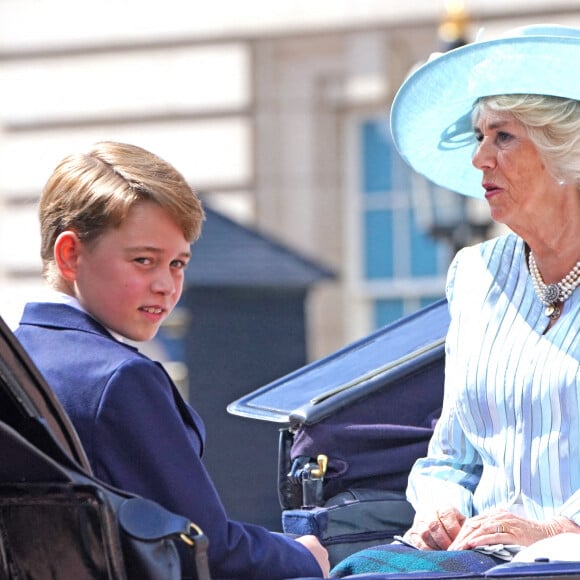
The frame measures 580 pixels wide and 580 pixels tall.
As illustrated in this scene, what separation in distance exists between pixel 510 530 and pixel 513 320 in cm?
43

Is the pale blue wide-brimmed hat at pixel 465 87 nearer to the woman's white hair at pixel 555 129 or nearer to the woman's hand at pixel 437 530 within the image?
the woman's white hair at pixel 555 129

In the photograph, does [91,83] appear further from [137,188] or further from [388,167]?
[137,188]

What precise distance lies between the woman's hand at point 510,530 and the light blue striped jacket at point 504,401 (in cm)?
4

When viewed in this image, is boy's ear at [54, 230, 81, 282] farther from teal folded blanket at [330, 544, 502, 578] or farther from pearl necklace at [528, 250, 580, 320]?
pearl necklace at [528, 250, 580, 320]

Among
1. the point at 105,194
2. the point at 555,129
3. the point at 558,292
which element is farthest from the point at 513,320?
the point at 105,194

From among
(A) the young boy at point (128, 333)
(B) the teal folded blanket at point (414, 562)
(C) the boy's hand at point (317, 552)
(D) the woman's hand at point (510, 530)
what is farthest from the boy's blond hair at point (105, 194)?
(D) the woman's hand at point (510, 530)

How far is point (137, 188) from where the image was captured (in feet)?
7.01

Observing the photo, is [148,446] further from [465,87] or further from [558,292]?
[465,87]

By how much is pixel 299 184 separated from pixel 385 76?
1.05 m

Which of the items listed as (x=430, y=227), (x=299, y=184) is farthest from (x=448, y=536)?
(x=299, y=184)

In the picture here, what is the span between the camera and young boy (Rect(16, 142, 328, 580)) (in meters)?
1.99

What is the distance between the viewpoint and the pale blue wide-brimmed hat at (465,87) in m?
2.62

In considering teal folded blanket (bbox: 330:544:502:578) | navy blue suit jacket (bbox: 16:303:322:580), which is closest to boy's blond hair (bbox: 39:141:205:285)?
navy blue suit jacket (bbox: 16:303:322:580)

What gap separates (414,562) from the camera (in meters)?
2.38
